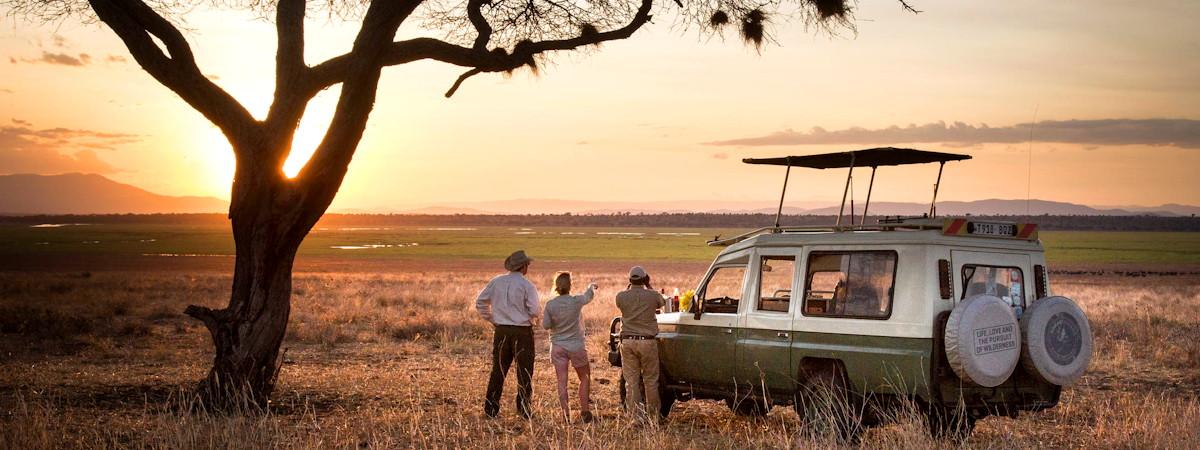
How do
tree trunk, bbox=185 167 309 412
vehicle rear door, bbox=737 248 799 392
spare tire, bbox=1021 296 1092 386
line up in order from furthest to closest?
tree trunk, bbox=185 167 309 412 → vehicle rear door, bbox=737 248 799 392 → spare tire, bbox=1021 296 1092 386

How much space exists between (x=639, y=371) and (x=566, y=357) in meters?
0.79

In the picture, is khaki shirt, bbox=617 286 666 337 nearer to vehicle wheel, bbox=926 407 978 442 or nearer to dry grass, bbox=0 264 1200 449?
dry grass, bbox=0 264 1200 449

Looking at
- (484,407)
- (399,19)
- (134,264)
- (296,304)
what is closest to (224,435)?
(484,407)

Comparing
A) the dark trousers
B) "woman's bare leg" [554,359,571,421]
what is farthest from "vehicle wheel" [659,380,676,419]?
the dark trousers

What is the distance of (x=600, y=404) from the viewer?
536 inches

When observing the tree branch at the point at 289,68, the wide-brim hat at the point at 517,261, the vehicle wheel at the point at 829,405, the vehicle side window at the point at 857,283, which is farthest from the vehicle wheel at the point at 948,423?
the tree branch at the point at 289,68

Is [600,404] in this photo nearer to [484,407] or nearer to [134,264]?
[484,407]

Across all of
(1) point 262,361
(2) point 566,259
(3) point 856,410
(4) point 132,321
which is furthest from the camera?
(2) point 566,259

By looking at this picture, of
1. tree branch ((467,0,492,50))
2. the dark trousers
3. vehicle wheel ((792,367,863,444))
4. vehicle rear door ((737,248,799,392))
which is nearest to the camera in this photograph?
vehicle wheel ((792,367,863,444))

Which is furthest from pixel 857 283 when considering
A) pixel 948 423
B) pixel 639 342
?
pixel 639 342

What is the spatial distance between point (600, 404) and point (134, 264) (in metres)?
70.1

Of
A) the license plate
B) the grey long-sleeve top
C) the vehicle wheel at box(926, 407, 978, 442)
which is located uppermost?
the license plate

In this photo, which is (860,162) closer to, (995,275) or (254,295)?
(995,275)

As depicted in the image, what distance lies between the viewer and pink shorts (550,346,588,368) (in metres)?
11.7
